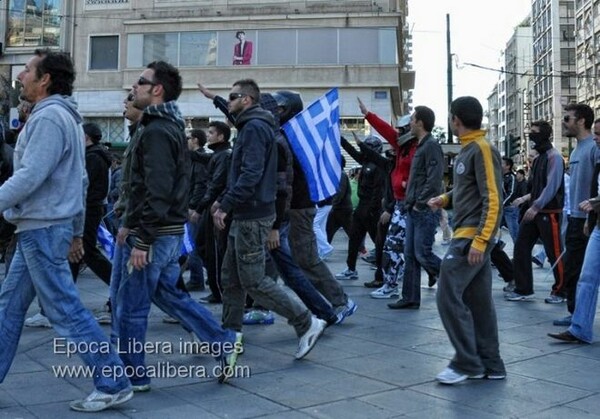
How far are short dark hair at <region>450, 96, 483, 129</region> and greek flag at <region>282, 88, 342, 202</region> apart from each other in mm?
1635

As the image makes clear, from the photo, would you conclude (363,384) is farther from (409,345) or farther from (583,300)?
(583,300)

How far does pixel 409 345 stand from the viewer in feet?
17.5

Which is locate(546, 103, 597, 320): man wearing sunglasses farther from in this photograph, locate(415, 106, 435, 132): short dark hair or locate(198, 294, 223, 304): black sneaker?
locate(198, 294, 223, 304): black sneaker

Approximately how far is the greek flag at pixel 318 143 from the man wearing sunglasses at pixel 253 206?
0.95 metres

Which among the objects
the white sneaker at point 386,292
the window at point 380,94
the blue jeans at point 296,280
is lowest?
the white sneaker at point 386,292

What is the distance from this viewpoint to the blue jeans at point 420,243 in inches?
260

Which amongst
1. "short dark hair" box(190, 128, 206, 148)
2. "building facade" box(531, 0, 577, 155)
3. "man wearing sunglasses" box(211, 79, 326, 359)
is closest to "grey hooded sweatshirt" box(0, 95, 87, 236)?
"man wearing sunglasses" box(211, 79, 326, 359)

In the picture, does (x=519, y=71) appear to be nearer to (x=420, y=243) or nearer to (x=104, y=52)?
(x=104, y=52)

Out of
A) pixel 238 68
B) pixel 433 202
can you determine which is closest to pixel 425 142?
pixel 433 202

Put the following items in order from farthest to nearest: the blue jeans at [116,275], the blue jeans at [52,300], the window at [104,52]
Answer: the window at [104,52] < the blue jeans at [116,275] < the blue jeans at [52,300]

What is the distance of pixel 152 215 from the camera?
371cm

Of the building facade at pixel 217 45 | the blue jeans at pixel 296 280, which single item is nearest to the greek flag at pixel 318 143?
the blue jeans at pixel 296 280

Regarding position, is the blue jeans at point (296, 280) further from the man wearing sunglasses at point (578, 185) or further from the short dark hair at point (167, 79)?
the man wearing sunglasses at point (578, 185)

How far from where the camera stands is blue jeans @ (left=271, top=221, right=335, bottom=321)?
5.54 m
